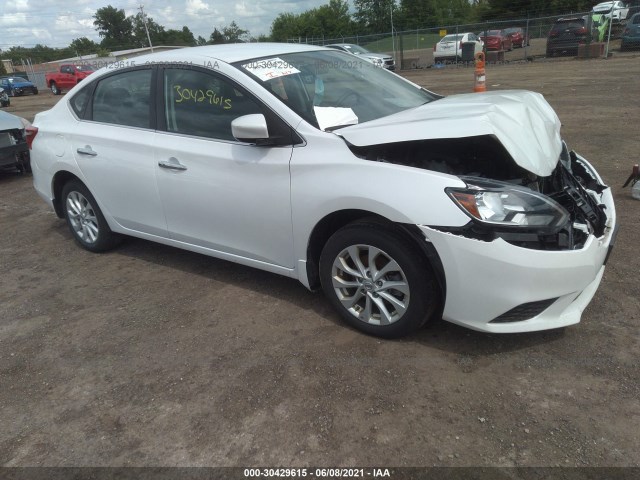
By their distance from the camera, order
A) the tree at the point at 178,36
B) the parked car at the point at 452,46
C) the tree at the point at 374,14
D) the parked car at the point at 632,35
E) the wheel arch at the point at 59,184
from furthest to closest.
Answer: the tree at the point at 178,36
the tree at the point at 374,14
the parked car at the point at 452,46
the parked car at the point at 632,35
the wheel arch at the point at 59,184

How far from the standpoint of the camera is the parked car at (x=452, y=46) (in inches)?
1008

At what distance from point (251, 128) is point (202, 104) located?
749mm

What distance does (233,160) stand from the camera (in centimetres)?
338

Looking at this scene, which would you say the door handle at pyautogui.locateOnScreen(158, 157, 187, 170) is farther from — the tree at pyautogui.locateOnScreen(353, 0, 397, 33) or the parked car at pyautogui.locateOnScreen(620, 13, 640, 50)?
the tree at pyautogui.locateOnScreen(353, 0, 397, 33)

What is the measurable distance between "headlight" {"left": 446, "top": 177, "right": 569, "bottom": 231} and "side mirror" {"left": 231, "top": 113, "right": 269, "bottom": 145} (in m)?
1.18

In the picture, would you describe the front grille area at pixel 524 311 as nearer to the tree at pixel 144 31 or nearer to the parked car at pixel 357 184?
the parked car at pixel 357 184

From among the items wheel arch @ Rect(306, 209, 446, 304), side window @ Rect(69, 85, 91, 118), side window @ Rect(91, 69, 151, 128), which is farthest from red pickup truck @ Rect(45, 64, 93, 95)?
wheel arch @ Rect(306, 209, 446, 304)

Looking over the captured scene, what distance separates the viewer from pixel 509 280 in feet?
8.32

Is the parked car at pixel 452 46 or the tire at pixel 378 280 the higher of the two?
the parked car at pixel 452 46

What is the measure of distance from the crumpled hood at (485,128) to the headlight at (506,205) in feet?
0.74

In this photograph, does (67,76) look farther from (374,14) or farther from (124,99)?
(374,14)

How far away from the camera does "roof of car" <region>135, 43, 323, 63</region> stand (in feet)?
11.9

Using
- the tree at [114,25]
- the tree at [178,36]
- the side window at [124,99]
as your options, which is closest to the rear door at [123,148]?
the side window at [124,99]

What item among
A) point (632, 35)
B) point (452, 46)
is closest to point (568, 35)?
point (632, 35)
